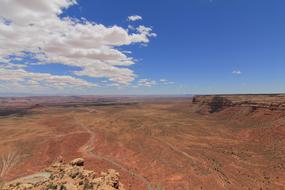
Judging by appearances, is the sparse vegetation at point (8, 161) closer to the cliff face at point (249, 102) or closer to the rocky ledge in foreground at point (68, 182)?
the rocky ledge in foreground at point (68, 182)

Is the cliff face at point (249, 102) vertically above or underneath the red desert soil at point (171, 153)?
above

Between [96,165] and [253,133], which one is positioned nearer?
[96,165]

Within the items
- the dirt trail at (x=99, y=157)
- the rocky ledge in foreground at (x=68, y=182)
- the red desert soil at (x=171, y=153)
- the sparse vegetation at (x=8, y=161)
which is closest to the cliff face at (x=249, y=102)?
the red desert soil at (x=171, y=153)

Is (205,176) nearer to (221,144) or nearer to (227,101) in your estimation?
(221,144)

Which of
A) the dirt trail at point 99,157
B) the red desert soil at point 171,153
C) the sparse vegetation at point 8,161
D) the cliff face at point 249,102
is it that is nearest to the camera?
the dirt trail at point 99,157

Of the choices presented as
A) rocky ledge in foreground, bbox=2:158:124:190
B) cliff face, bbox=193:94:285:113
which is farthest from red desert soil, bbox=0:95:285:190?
rocky ledge in foreground, bbox=2:158:124:190

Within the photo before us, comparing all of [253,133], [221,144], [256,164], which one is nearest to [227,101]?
[253,133]

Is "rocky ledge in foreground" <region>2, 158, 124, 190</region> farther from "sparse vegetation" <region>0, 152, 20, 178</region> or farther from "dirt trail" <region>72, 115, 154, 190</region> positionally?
"sparse vegetation" <region>0, 152, 20, 178</region>

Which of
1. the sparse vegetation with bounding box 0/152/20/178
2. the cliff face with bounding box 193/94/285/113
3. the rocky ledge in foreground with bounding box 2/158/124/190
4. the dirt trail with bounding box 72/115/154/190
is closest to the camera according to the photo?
the rocky ledge in foreground with bounding box 2/158/124/190
